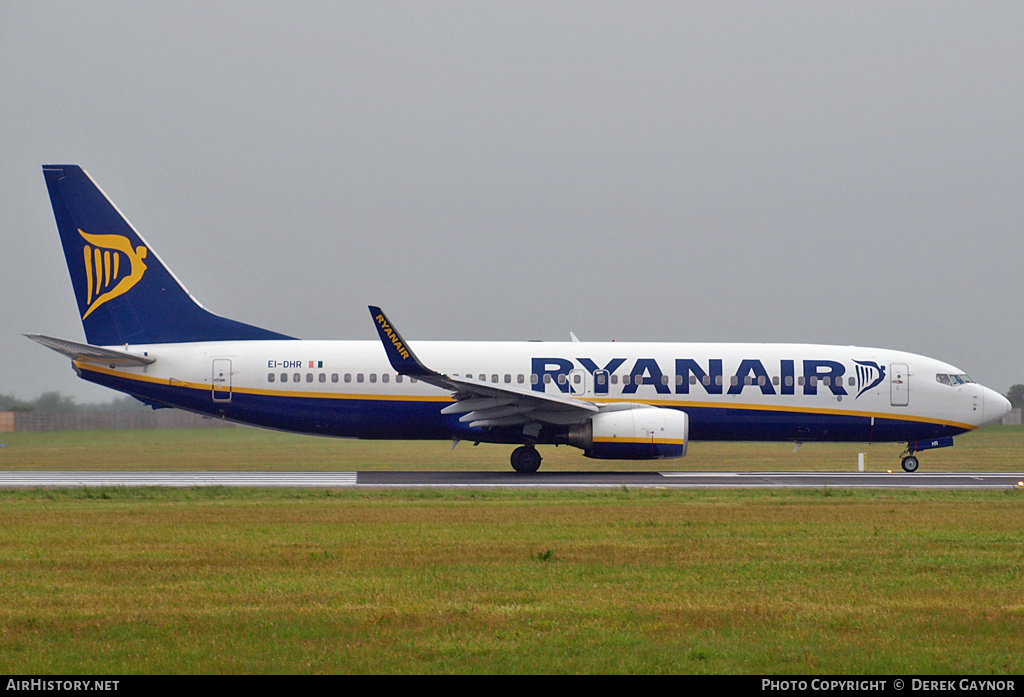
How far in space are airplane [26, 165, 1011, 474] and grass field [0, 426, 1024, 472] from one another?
2504mm

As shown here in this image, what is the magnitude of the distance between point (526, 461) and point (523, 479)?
210 cm

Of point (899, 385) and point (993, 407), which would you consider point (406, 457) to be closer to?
point (899, 385)

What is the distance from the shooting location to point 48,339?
24906mm

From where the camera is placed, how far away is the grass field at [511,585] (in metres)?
6.88

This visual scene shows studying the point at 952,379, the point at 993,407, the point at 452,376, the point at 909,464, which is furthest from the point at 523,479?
the point at 993,407

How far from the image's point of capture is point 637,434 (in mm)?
24328

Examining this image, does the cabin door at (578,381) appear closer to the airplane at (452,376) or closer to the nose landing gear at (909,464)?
the airplane at (452,376)

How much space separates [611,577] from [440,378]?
14301mm

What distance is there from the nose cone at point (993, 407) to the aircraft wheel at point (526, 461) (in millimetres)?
12259

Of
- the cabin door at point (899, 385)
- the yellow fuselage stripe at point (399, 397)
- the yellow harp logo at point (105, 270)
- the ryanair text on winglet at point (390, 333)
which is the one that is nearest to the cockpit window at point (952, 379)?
the cabin door at point (899, 385)

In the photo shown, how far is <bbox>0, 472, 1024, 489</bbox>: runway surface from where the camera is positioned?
21.7 metres

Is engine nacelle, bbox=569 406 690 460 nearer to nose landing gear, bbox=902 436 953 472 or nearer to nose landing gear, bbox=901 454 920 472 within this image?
nose landing gear, bbox=901 454 920 472
